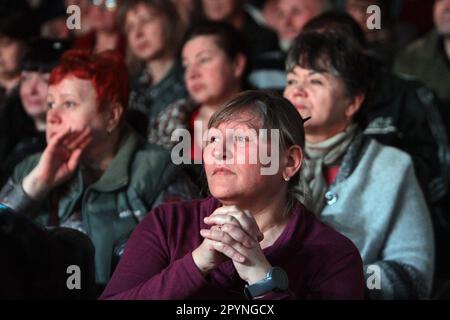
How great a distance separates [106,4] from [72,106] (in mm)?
1357

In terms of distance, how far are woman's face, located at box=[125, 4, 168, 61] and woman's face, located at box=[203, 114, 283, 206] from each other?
4.79 feet

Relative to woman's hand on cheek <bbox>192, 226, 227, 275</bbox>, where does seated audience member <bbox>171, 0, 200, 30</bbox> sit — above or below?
above

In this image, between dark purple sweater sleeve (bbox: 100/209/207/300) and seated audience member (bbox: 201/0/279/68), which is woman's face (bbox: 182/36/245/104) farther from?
dark purple sweater sleeve (bbox: 100/209/207/300)

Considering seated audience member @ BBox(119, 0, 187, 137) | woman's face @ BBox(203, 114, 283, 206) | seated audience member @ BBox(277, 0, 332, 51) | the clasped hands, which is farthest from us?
seated audience member @ BBox(277, 0, 332, 51)

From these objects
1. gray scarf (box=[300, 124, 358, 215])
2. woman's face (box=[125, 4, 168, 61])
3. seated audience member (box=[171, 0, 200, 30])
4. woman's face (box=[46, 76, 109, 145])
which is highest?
seated audience member (box=[171, 0, 200, 30])

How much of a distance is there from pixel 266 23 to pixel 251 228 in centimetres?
221

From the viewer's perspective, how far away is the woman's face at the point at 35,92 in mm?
2615

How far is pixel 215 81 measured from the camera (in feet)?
8.69

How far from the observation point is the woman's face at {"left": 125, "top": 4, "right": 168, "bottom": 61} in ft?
10.1

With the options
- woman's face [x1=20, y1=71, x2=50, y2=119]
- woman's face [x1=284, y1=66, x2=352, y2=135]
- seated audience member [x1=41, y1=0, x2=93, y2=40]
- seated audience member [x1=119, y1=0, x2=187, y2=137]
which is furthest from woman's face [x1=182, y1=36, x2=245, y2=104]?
seated audience member [x1=41, y1=0, x2=93, y2=40]

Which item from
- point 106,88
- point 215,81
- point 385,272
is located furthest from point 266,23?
point 385,272

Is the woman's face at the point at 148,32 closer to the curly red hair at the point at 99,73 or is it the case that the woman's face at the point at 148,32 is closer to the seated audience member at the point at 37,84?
the seated audience member at the point at 37,84

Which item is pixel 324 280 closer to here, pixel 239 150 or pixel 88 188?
pixel 239 150

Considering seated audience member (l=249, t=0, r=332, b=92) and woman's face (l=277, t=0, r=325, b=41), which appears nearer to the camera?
seated audience member (l=249, t=0, r=332, b=92)
